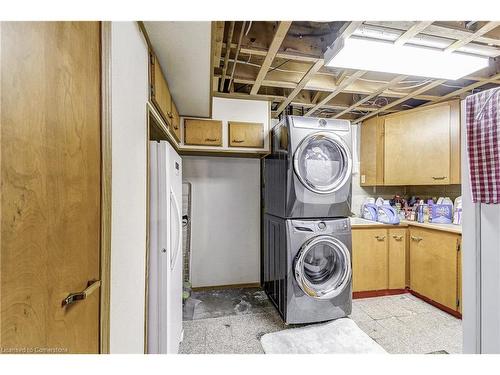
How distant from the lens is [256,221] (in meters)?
3.30

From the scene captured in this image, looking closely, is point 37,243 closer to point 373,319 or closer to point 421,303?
point 373,319

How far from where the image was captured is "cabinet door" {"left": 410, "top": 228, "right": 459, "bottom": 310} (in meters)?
2.39

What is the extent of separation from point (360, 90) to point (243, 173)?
1675 millimetres

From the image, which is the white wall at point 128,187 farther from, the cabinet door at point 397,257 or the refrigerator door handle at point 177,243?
the cabinet door at point 397,257

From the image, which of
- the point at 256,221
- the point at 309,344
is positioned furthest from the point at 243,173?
the point at 309,344

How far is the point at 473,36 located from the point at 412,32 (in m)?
0.44

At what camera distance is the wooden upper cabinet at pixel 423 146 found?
269 centimetres

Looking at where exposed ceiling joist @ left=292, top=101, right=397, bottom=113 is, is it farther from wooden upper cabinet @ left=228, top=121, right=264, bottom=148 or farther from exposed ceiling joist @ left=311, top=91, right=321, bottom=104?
wooden upper cabinet @ left=228, top=121, right=264, bottom=148

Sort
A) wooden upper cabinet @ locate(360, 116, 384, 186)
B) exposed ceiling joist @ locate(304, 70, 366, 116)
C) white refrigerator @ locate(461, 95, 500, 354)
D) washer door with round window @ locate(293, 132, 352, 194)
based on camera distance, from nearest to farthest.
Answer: white refrigerator @ locate(461, 95, 500, 354) → exposed ceiling joist @ locate(304, 70, 366, 116) → washer door with round window @ locate(293, 132, 352, 194) → wooden upper cabinet @ locate(360, 116, 384, 186)

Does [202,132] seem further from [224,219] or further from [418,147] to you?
[418,147]

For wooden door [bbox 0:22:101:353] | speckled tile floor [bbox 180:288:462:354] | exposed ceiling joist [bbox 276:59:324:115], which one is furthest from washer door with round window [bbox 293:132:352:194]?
wooden door [bbox 0:22:101:353]

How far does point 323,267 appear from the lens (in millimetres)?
2420

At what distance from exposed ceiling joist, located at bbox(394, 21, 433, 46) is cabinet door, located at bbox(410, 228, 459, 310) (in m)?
1.91

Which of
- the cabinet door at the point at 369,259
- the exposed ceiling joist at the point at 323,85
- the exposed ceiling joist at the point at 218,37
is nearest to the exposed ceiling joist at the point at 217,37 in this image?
the exposed ceiling joist at the point at 218,37
